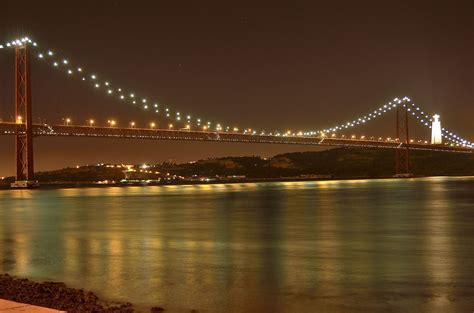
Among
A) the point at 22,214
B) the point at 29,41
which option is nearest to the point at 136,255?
the point at 22,214

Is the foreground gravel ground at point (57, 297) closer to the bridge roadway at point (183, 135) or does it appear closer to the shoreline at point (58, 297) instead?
the shoreline at point (58, 297)

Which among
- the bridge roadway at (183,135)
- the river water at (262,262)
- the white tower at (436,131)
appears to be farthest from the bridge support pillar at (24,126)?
the white tower at (436,131)

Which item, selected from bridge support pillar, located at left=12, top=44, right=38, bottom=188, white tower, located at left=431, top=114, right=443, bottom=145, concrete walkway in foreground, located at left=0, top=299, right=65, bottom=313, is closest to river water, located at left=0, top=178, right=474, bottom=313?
concrete walkway in foreground, located at left=0, top=299, right=65, bottom=313

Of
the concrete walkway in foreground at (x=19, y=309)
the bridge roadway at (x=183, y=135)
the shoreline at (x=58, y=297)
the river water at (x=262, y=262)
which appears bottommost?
the river water at (x=262, y=262)

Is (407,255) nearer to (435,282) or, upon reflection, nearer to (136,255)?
(435,282)

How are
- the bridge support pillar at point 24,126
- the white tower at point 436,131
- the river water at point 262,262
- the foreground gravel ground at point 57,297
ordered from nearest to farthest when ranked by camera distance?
1. the foreground gravel ground at point 57,297
2. the river water at point 262,262
3. the bridge support pillar at point 24,126
4. the white tower at point 436,131

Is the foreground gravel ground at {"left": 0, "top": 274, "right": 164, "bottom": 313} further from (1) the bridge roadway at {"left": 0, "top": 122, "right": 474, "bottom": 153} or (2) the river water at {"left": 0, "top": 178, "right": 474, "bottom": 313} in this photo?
(1) the bridge roadway at {"left": 0, "top": 122, "right": 474, "bottom": 153}

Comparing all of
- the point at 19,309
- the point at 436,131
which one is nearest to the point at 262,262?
the point at 19,309
